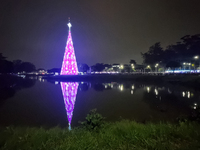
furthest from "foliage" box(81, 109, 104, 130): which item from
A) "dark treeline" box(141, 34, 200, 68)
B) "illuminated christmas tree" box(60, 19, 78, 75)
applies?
"dark treeline" box(141, 34, 200, 68)

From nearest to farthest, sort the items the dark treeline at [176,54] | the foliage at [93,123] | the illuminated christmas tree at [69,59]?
the foliage at [93,123]
the illuminated christmas tree at [69,59]
the dark treeline at [176,54]

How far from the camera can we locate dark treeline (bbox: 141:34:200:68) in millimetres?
50297

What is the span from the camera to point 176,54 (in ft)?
193

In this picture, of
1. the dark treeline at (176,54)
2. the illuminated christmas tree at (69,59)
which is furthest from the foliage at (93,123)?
the dark treeline at (176,54)

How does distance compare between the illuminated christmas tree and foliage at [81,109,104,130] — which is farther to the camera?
the illuminated christmas tree

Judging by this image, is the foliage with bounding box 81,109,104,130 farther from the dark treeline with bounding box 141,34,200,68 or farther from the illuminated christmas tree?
the dark treeline with bounding box 141,34,200,68

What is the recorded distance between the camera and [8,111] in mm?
12891

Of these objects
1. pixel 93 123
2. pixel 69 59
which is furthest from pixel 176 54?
pixel 93 123

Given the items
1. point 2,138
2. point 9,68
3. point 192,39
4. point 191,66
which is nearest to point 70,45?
point 9,68

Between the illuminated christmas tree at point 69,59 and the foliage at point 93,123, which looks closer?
the foliage at point 93,123

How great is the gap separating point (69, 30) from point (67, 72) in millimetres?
10800

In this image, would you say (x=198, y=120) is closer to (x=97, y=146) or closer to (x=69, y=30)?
(x=97, y=146)

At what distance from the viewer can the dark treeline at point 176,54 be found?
1980 inches

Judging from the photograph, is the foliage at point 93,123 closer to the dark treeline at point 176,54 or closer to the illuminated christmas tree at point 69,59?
the illuminated christmas tree at point 69,59
